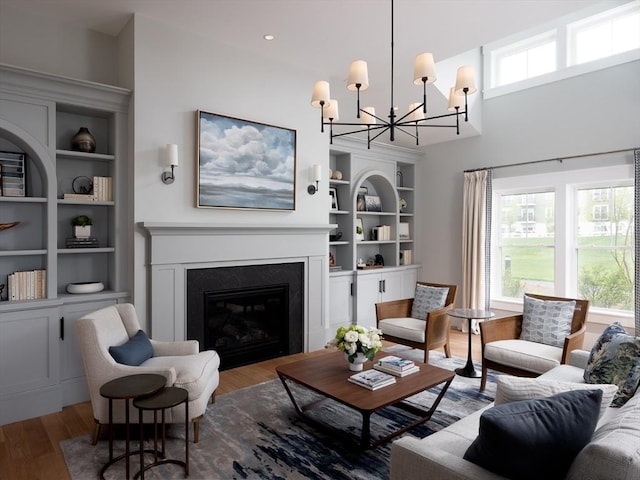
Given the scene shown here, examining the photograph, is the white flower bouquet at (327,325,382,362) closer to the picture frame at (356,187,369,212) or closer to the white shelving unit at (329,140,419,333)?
the white shelving unit at (329,140,419,333)

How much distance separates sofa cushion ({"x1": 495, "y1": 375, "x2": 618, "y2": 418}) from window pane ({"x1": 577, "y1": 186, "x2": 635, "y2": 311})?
356 centimetres

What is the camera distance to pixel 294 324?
4.67m

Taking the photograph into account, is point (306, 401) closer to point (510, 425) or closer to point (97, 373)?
point (97, 373)

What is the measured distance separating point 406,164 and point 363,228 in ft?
4.21

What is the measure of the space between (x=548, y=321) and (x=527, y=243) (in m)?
2.11

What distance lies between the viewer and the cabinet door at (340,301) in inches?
213

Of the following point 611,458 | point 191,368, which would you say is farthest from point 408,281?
point 611,458

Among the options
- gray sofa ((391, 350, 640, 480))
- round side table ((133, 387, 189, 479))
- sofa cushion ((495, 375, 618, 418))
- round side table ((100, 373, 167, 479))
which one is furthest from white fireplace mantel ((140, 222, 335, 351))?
sofa cushion ((495, 375, 618, 418))

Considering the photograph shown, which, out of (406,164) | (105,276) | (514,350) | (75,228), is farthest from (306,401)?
(406,164)

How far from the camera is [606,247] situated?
4.75m

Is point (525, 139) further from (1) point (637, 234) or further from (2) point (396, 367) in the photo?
(2) point (396, 367)

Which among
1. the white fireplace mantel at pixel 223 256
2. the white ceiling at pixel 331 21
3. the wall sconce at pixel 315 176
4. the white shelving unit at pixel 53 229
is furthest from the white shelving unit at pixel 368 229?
the white shelving unit at pixel 53 229

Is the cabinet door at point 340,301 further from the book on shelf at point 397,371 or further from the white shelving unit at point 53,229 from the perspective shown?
the white shelving unit at point 53,229

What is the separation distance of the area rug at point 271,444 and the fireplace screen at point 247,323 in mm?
715
